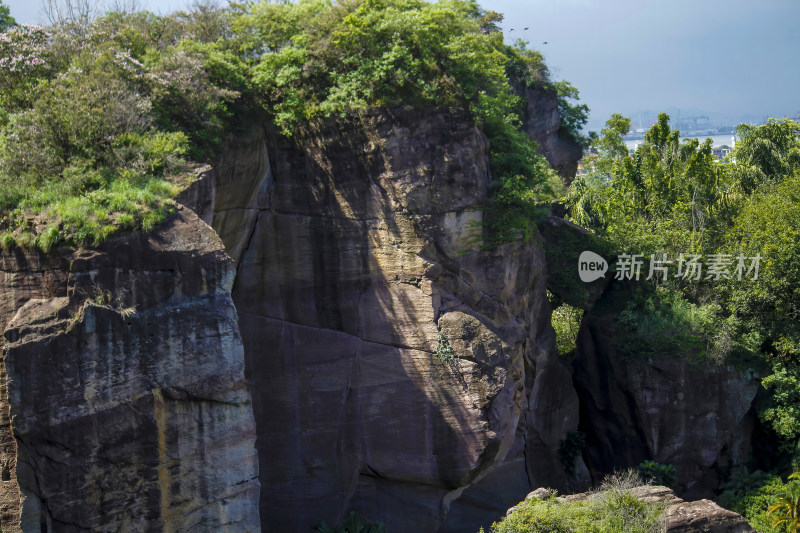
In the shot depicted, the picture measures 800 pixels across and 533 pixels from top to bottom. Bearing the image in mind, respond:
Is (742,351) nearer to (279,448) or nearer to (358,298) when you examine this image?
(358,298)

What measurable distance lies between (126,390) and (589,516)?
8812mm

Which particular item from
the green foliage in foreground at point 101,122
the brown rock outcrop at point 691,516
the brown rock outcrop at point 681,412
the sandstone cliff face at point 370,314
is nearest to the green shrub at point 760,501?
the brown rock outcrop at point 681,412

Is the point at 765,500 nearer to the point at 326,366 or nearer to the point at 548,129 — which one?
the point at 326,366

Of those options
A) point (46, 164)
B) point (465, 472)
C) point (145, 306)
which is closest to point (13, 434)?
point (145, 306)

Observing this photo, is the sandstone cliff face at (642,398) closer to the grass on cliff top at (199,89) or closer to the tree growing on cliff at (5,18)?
the grass on cliff top at (199,89)

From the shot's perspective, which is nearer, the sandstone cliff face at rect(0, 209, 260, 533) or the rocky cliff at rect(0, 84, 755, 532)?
the sandstone cliff face at rect(0, 209, 260, 533)

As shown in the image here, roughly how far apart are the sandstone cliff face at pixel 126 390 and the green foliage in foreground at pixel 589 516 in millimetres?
5234

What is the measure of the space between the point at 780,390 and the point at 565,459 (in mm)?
6263

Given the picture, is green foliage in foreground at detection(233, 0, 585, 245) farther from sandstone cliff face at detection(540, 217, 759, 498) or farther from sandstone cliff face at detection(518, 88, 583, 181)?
sandstone cliff face at detection(518, 88, 583, 181)

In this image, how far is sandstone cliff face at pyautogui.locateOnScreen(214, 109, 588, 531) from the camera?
17578 millimetres

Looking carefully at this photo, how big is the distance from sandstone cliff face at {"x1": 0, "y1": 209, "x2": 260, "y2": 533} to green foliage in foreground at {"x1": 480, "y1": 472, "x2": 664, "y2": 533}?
523 cm

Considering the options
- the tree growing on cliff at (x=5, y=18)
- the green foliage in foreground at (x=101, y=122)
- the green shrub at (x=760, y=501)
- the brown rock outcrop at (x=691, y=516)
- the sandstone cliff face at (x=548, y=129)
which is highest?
the tree growing on cliff at (x=5, y=18)

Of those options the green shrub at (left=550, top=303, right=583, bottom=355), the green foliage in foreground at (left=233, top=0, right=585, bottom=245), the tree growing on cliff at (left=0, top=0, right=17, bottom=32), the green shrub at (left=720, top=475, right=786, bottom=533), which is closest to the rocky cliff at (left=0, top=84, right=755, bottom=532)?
the green foliage in foreground at (left=233, top=0, right=585, bottom=245)

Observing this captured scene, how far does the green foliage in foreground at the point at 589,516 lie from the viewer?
14.3 m
